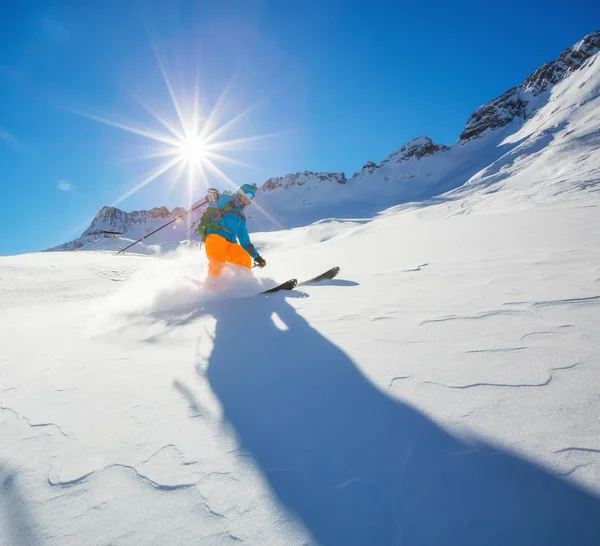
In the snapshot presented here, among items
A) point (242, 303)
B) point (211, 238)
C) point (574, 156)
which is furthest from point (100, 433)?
point (574, 156)

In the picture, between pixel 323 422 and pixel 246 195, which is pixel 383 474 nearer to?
pixel 323 422

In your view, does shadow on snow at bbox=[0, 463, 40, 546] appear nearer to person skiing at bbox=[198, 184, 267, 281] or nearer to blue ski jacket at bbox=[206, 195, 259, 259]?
person skiing at bbox=[198, 184, 267, 281]

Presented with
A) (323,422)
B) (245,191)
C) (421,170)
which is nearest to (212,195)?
(245,191)

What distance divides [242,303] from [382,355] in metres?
2.44

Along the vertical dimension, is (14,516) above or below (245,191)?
below

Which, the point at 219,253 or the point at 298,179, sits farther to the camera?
the point at 298,179

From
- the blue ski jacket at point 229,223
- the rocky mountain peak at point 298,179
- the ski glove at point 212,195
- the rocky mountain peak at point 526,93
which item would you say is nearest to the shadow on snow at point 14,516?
the blue ski jacket at point 229,223

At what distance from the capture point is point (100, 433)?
4.91 feet

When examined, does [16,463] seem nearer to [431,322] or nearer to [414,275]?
[431,322]

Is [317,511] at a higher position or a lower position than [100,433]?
lower

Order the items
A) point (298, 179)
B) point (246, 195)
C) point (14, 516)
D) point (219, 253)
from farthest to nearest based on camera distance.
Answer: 1. point (298, 179)
2. point (246, 195)
3. point (219, 253)
4. point (14, 516)

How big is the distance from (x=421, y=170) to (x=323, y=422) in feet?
274

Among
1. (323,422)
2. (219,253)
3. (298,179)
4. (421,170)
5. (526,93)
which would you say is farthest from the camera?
(298,179)

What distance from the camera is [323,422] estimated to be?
1.42 meters
